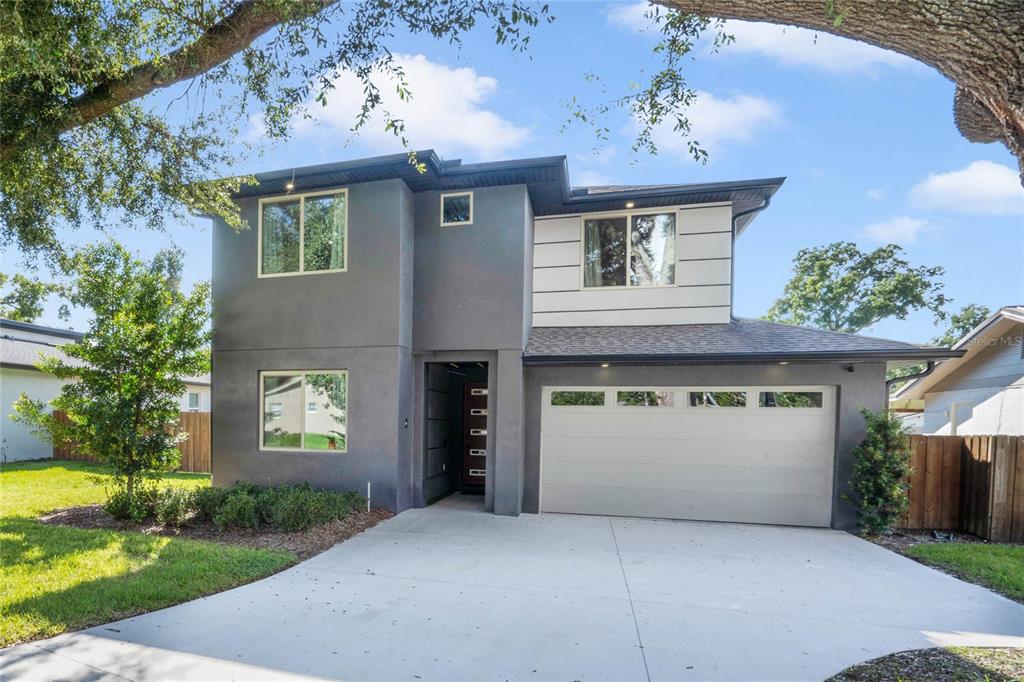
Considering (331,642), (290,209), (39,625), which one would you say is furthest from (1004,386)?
(39,625)

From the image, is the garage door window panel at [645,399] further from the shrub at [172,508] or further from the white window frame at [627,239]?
the shrub at [172,508]

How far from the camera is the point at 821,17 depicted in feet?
9.68

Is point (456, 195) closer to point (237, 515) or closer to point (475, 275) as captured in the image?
point (475, 275)

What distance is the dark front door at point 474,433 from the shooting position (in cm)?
991

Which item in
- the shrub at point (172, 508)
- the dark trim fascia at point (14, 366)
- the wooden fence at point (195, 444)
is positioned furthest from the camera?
the dark trim fascia at point (14, 366)

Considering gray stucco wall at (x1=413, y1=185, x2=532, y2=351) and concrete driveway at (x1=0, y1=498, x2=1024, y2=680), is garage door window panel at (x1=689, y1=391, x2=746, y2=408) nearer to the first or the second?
concrete driveway at (x1=0, y1=498, x2=1024, y2=680)

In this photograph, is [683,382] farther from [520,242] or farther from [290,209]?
[290,209]

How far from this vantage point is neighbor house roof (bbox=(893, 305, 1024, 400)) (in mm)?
10060

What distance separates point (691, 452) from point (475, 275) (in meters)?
4.45

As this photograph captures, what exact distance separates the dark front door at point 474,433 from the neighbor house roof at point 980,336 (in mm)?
8992

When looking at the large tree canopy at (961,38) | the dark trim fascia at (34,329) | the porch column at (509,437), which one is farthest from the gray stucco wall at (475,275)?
the dark trim fascia at (34,329)

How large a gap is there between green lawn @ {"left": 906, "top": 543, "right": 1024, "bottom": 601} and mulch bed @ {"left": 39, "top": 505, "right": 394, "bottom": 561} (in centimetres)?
702

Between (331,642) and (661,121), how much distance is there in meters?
5.68

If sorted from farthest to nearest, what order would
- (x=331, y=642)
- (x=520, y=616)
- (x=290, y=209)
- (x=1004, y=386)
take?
1. (x=1004, y=386)
2. (x=290, y=209)
3. (x=520, y=616)
4. (x=331, y=642)
